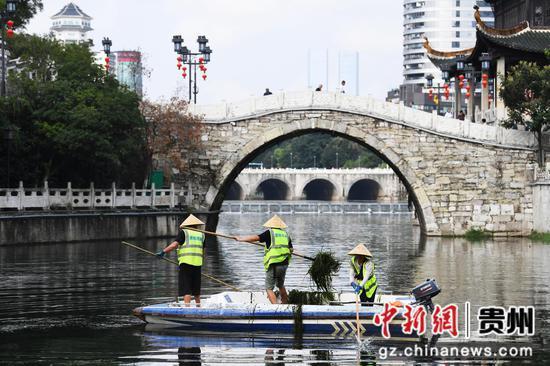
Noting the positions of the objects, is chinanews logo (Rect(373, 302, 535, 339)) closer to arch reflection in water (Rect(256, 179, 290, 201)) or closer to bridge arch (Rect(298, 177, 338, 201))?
arch reflection in water (Rect(256, 179, 290, 201))

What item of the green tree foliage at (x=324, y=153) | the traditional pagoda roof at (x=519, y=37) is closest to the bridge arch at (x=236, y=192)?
the green tree foliage at (x=324, y=153)

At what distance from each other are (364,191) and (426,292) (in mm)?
94989

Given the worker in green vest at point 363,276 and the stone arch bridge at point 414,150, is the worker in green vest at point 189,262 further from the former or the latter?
the stone arch bridge at point 414,150

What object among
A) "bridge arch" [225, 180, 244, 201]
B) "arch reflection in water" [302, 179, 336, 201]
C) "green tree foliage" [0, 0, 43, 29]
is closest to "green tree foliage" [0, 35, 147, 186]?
"green tree foliage" [0, 0, 43, 29]

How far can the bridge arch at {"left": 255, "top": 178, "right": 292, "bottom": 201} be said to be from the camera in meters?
107

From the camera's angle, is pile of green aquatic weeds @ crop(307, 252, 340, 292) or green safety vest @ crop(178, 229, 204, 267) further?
pile of green aquatic weeds @ crop(307, 252, 340, 292)

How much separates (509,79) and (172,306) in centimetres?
2592

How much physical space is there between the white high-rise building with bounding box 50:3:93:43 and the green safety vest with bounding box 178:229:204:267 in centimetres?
17362

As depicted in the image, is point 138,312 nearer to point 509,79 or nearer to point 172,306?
point 172,306

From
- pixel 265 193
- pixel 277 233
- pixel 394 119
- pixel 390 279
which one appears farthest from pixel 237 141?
pixel 265 193

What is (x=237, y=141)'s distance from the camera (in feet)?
146

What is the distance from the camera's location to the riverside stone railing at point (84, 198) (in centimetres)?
3703

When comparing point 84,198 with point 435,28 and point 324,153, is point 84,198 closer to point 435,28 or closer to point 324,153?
point 324,153

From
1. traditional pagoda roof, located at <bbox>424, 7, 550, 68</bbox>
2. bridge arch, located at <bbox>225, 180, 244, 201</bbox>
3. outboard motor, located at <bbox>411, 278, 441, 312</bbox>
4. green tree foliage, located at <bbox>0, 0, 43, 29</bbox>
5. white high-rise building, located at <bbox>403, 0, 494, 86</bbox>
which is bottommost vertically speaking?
outboard motor, located at <bbox>411, 278, 441, 312</bbox>
